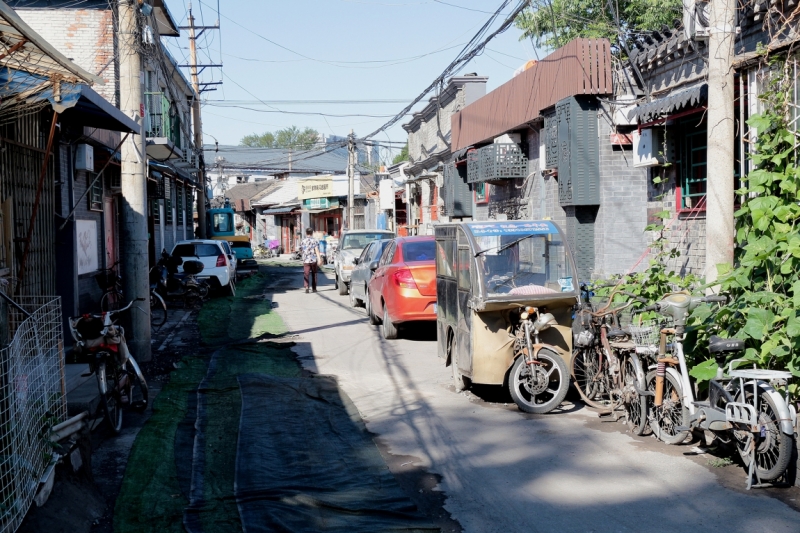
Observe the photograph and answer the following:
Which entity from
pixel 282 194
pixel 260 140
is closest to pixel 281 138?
pixel 260 140

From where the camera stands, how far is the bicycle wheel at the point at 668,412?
22.1 feet

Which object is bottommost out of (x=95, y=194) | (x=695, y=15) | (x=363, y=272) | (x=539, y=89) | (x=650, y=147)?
(x=363, y=272)

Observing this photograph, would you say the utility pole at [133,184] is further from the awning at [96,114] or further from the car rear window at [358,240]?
the car rear window at [358,240]

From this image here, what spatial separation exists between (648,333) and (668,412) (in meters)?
0.73

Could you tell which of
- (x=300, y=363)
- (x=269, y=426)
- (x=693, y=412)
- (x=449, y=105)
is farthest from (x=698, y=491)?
(x=449, y=105)

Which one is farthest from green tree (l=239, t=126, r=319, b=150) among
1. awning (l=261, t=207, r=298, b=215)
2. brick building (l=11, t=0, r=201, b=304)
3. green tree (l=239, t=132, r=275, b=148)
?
brick building (l=11, t=0, r=201, b=304)

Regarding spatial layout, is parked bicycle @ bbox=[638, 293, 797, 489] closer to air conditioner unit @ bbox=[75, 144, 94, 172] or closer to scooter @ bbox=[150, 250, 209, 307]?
air conditioner unit @ bbox=[75, 144, 94, 172]

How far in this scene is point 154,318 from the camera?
16.6 m

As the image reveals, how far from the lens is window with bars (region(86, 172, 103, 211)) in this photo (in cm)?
1631

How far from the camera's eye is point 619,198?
14.7 m

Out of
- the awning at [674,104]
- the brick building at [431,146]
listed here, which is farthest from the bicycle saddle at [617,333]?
the brick building at [431,146]

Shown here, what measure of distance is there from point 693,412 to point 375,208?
43.8 m

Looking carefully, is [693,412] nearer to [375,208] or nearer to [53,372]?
[53,372]

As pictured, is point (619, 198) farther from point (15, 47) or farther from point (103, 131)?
point (15, 47)
